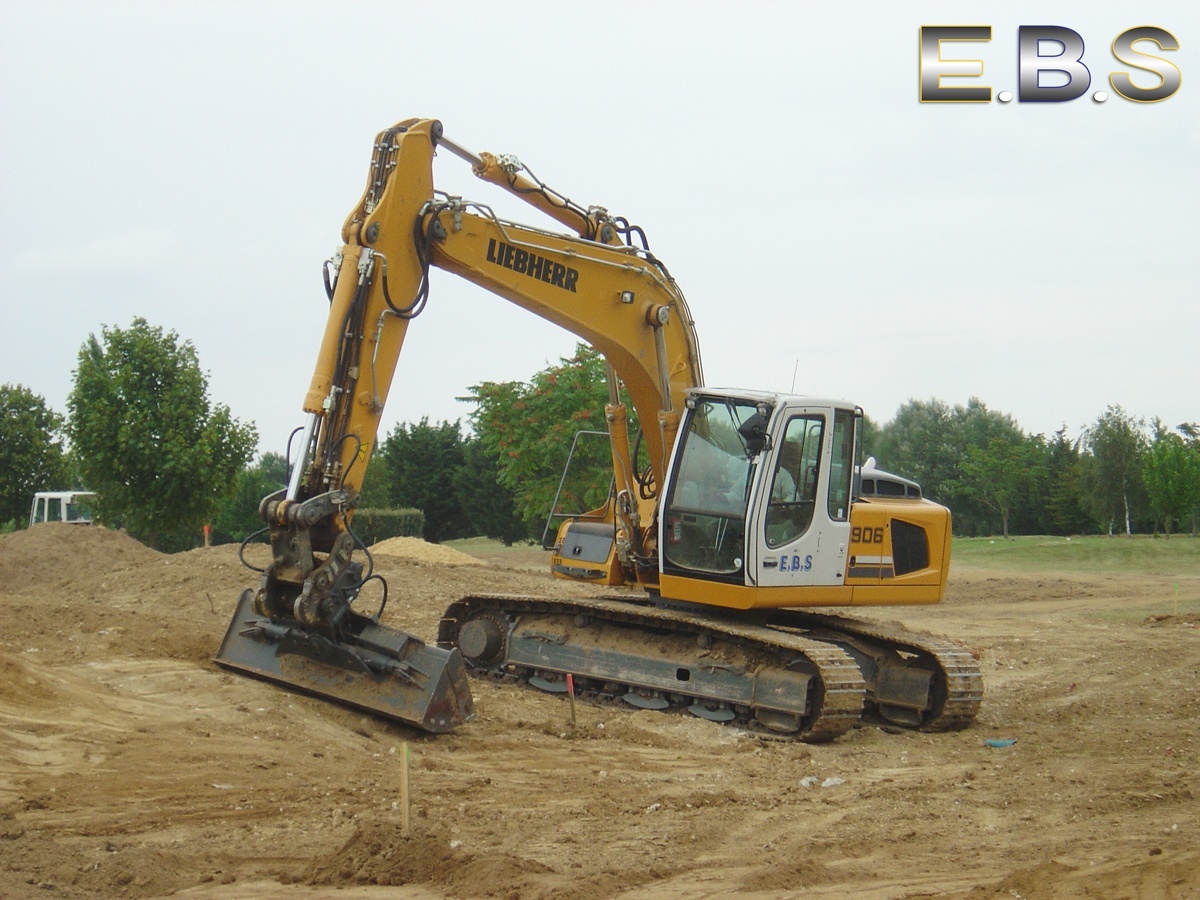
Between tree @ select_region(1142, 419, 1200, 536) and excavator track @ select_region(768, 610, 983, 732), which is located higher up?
tree @ select_region(1142, 419, 1200, 536)

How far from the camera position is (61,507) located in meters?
37.6

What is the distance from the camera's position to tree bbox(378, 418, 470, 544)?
58.8 meters

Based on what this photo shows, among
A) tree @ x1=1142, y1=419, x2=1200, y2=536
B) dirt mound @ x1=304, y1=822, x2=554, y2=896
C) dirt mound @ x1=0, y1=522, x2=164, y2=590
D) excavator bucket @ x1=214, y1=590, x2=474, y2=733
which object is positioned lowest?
dirt mound @ x1=304, y1=822, x2=554, y2=896

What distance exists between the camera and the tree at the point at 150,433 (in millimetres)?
30188

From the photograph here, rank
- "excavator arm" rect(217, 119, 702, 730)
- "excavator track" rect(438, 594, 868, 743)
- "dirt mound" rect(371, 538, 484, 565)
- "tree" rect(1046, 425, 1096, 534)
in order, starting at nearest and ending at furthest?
"excavator arm" rect(217, 119, 702, 730) < "excavator track" rect(438, 594, 868, 743) < "dirt mound" rect(371, 538, 484, 565) < "tree" rect(1046, 425, 1096, 534)

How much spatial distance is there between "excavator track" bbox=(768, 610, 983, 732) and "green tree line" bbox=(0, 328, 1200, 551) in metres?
3.25

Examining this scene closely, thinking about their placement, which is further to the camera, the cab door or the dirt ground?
the cab door

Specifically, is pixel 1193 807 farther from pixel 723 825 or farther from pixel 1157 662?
pixel 1157 662

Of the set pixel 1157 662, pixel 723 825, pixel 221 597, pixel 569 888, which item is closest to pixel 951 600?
pixel 1157 662

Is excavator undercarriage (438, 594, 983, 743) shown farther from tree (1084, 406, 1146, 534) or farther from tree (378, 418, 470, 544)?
tree (378, 418, 470, 544)

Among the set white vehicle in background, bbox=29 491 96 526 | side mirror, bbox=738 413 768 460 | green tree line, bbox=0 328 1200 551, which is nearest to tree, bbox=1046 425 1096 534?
green tree line, bbox=0 328 1200 551

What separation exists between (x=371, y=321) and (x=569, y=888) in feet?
17.6

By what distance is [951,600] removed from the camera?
26.6m

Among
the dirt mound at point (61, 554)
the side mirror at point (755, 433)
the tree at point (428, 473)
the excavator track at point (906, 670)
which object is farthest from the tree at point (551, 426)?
the tree at point (428, 473)
